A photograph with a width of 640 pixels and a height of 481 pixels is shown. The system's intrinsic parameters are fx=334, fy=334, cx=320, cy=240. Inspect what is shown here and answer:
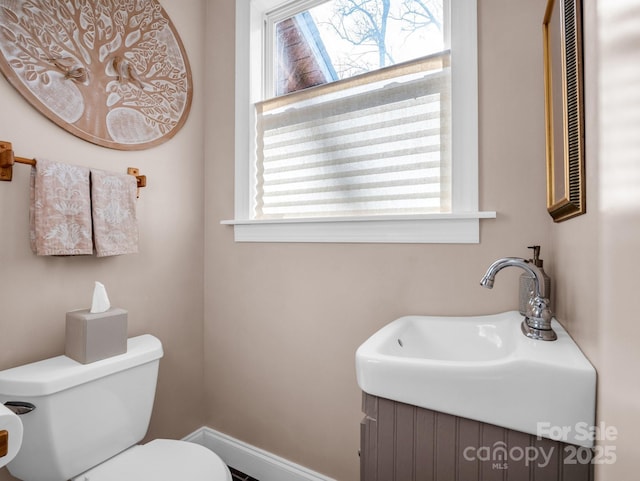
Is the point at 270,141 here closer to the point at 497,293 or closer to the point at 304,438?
the point at 497,293

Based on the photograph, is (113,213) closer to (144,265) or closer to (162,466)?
(144,265)

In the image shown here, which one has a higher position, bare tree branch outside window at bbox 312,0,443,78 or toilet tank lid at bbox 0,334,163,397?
bare tree branch outside window at bbox 312,0,443,78

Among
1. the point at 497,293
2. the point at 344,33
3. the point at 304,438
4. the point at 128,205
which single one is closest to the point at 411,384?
the point at 497,293

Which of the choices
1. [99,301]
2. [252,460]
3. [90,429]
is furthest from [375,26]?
[252,460]

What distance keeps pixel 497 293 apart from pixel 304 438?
999 millimetres

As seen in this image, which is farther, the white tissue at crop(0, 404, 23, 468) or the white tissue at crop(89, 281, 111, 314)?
the white tissue at crop(89, 281, 111, 314)

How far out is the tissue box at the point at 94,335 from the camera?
3.54 ft

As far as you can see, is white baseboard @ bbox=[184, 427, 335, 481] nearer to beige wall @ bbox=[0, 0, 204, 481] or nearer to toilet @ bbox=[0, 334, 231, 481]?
beige wall @ bbox=[0, 0, 204, 481]

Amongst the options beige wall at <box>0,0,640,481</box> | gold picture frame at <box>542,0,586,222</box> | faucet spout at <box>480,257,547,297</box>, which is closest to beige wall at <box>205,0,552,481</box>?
beige wall at <box>0,0,640,481</box>

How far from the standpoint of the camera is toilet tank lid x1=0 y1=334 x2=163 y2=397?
3.18 feet

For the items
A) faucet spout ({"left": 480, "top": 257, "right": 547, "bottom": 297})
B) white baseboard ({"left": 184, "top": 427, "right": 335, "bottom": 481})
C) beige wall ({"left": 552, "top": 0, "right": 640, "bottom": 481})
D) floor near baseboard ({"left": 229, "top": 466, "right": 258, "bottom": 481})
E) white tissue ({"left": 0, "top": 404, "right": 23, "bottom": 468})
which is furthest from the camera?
floor near baseboard ({"left": 229, "top": 466, "right": 258, "bottom": 481})

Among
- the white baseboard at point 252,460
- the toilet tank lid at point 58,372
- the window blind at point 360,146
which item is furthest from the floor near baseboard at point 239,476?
the window blind at point 360,146

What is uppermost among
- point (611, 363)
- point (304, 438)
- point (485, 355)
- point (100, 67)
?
point (100, 67)

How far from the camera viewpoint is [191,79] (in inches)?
64.6
